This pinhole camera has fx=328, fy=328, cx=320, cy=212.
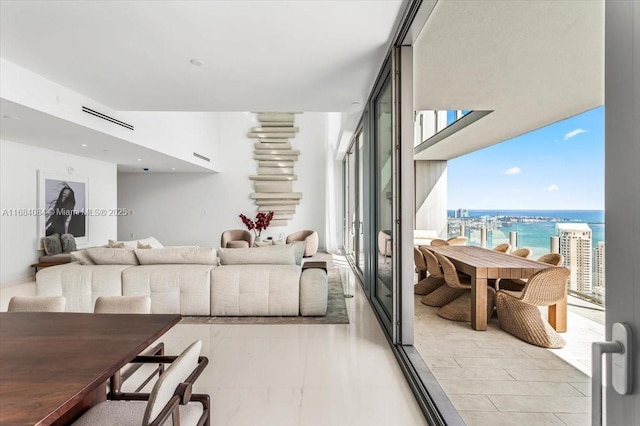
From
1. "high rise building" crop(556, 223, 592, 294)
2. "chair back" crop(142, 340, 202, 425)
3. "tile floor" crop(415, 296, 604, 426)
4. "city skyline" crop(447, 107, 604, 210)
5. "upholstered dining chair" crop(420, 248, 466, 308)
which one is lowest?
"tile floor" crop(415, 296, 604, 426)

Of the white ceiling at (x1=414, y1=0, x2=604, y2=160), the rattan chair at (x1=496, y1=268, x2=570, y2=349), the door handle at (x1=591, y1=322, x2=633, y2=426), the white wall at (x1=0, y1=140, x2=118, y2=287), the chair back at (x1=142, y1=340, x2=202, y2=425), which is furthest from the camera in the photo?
the white wall at (x1=0, y1=140, x2=118, y2=287)

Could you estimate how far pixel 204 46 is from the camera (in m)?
3.09

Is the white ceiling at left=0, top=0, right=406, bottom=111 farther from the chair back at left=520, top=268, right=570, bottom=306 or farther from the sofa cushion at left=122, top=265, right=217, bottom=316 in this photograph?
the chair back at left=520, top=268, right=570, bottom=306

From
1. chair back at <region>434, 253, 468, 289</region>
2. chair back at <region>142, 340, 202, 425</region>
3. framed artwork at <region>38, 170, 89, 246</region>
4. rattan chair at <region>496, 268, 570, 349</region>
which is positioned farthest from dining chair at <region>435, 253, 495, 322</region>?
framed artwork at <region>38, 170, 89, 246</region>

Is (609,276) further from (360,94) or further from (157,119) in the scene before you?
(157,119)

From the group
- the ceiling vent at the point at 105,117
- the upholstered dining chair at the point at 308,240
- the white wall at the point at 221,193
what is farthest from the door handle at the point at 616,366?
the white wall at the point at 221,193

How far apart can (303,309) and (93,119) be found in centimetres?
418

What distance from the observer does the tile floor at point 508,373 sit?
2.01 meters

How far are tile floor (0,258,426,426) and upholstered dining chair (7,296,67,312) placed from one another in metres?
1.05

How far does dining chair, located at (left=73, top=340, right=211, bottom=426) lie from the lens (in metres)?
1.09

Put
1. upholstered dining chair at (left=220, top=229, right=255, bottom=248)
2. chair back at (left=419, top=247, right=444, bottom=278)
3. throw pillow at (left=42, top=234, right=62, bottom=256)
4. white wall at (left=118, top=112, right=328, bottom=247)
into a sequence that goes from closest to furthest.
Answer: chair back at (left=419, top=247, right=444, bottom=278) < throw pillow at (left=42, top=234, right=62, bottom=256) < upholstered dining chair at (left=220, top=229, right=255, bottom=248) < white wall at (left=118, top=112, right=328, bottom=247)

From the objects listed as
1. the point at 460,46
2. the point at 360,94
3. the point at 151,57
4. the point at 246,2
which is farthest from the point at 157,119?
the point at 460,46

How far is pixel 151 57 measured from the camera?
3.30 metres

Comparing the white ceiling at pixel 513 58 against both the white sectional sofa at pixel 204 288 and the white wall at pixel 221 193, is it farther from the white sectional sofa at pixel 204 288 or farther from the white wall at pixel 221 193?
the white wall at pixel 221 193
